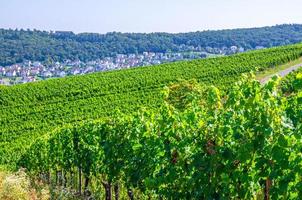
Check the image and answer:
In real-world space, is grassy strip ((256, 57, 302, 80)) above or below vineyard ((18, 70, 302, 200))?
below

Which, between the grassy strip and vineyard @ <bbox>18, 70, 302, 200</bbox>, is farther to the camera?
the grassy strip

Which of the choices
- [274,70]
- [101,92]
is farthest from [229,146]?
[274,70]

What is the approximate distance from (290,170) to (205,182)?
2.50m

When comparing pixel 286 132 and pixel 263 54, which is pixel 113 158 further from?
pixel 263 54

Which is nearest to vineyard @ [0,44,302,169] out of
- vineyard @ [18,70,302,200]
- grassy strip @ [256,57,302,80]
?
grassy strip @ [256,57,302,80]

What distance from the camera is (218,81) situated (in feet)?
234

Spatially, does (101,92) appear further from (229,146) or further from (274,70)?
(229,146)

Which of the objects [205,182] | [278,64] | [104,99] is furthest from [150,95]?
[205,182]

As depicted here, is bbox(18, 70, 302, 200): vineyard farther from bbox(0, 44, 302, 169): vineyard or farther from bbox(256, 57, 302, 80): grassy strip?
bbox(256, 57, 302, 80): grassy strip

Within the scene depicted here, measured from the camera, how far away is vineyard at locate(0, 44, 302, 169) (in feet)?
212

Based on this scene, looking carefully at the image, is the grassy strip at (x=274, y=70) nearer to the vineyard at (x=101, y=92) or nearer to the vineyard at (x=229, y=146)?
the vineyard at (x=101, y=92)

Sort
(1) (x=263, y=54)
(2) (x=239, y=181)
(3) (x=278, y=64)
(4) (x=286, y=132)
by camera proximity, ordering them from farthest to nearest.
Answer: (1) (x=263, y=54)
(3) (x=278, y=64)
(2) (x=239, y=181)
(4) (x=286, y=132)

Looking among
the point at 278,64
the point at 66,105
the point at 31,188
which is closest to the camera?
the point at 31,188

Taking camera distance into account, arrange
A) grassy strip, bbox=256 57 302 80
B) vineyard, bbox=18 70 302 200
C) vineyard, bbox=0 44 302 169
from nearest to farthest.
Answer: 1. vineyard, bbox=18 70 302 200
2. vineyard, bbox=0 44 302 169
3. grassy strip, bbox=256 57 302 80
